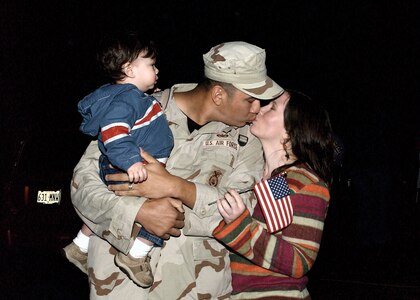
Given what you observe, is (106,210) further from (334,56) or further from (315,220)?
(334,56)

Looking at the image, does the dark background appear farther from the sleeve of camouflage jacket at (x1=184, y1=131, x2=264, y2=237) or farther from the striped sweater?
the striped sweater

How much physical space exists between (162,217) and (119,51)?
99 centimetres

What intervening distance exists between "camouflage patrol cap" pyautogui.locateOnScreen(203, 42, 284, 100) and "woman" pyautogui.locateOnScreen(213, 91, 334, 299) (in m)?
0.13

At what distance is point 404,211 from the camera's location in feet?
37.5

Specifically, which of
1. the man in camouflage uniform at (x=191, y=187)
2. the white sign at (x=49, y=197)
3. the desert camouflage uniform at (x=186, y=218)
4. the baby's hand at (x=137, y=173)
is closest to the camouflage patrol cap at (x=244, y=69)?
the man in camouflage uniform at (x=191, y=187)

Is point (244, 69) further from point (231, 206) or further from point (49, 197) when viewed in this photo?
point (49, 197)

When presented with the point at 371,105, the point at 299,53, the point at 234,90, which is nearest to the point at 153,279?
the point at 234,90

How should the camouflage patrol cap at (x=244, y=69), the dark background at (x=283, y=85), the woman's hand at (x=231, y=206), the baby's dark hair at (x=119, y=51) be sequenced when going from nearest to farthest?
the woman's hand at (x=231, y=206), the baby's dark hair at (x=119, y=51), the camouflage patrol cap at (x=244, y=69), the dark background at (x=283, y=85)

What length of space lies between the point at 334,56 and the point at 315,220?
9.96 m

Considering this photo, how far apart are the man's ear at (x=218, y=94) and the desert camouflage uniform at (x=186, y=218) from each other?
15cm

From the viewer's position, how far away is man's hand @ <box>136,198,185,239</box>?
2.93 m

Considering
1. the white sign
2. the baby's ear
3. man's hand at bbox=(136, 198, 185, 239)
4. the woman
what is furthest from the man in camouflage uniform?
the white sign

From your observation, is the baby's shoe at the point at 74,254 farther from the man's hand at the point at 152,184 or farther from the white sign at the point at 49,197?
the white sign at the point at 49,197

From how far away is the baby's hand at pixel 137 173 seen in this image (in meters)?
2.91
